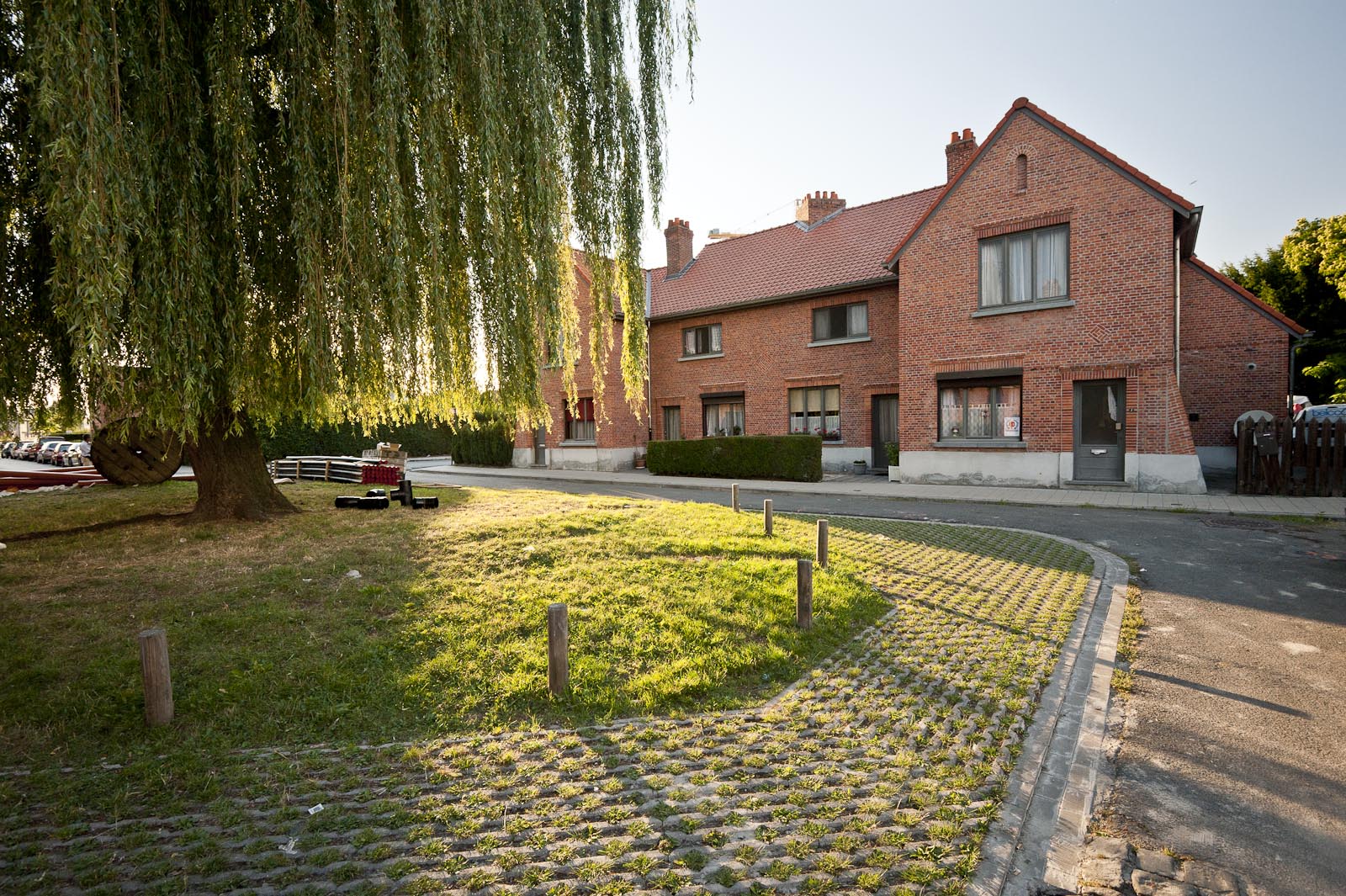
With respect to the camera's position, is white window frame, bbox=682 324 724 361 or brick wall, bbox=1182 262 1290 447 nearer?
brick wall, bbox=1182 262 1290 447

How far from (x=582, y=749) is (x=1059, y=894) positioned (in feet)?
7.69

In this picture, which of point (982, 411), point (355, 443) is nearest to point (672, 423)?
point (982, 411)

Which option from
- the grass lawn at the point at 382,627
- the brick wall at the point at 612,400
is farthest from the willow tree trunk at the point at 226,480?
the brick wall at the point at 612,400

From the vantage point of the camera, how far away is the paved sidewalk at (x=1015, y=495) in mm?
12617

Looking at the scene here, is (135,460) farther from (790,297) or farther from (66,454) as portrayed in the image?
(66,454)

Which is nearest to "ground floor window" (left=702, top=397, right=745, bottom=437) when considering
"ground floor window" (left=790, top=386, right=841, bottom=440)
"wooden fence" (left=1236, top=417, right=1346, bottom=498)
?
"ground floor window" (left=790, top=386, right=841, bottom=440)

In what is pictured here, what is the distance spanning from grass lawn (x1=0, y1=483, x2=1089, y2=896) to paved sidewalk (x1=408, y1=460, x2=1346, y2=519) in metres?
6.88

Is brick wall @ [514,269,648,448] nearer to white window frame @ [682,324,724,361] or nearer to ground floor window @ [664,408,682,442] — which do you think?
ground floor window @ [664,408,682,442]

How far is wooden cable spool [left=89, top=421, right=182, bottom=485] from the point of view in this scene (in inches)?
600

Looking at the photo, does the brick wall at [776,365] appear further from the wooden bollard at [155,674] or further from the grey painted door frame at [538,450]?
the wooden bollard at [155,674]

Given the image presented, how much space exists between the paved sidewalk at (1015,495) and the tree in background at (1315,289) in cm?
2150

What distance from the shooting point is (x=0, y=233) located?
5734 mm

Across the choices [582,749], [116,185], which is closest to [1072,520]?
[582,749]

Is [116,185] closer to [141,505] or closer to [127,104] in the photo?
[127,104]
